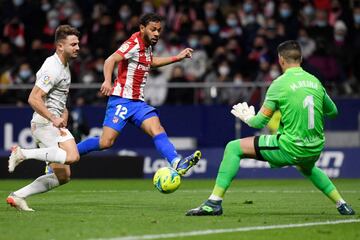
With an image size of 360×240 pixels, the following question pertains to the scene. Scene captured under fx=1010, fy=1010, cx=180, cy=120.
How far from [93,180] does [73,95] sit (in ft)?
9.58

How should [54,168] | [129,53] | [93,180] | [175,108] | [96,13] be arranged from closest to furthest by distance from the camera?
1. [54,168]
2. [129,53]
3. [93,180]
4. [175,108]
5. [96,13]

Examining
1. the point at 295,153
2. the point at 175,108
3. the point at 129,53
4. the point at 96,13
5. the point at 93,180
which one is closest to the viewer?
the point at 295,153

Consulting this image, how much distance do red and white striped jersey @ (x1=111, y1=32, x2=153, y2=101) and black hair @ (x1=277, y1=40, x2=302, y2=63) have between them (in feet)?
11.1

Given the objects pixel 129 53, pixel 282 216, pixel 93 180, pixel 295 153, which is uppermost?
pixel 129 53

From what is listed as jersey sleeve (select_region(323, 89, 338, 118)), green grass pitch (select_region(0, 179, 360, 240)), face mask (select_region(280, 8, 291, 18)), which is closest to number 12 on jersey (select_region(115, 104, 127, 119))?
green grass pitch (select_region(0, 179, 360, 240))

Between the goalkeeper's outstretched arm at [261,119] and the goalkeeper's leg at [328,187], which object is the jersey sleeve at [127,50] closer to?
the goalkeeper's outstretched arm at [261,119]

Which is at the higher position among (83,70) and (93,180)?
(83,70)

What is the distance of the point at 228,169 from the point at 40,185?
2576 mm

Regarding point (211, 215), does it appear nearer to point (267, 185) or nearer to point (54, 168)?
point (54, 168)

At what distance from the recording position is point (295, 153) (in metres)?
10.8

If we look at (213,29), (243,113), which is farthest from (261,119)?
(213,29)

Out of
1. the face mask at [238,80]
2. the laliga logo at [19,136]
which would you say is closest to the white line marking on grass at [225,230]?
the face mask at [238,80]

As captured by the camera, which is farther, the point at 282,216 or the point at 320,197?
the point at 320,197

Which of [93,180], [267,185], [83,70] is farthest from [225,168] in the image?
[83,70]
